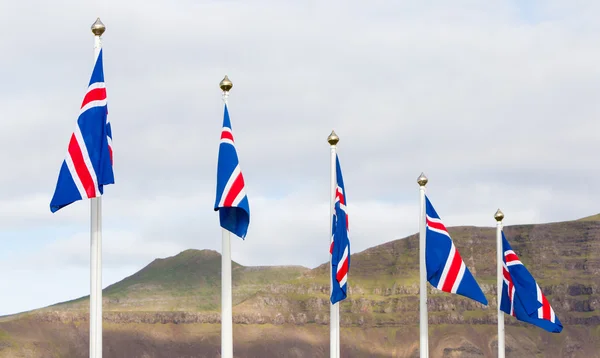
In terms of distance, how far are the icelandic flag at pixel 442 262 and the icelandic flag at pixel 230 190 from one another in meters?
6.82

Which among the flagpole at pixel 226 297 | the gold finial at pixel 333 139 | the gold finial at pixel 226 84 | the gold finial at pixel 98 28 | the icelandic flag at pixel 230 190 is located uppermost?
the gold finial at pixel 98 28

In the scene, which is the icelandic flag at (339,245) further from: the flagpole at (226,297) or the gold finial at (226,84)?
the gold finial at (226,84)

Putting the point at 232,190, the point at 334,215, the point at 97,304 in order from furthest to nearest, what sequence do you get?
the point at 334,215 < the point at 232,190 < the point at 97,304

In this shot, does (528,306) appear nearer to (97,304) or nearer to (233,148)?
(233,148)

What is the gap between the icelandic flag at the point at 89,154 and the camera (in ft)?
71.9

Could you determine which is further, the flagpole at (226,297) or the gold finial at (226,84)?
the gold finial at (226,84)

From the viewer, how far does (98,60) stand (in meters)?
22.4

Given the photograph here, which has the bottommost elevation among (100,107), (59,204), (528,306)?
(528,306)

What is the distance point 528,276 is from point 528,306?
0.88 metres

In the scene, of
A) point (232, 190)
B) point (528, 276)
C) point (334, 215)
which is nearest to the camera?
point (232, 190)

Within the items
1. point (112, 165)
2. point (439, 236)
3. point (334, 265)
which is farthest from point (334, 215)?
point (112, 165)

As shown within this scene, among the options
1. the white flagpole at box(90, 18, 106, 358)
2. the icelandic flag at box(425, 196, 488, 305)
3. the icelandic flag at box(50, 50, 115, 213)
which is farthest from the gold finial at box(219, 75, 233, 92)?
the icelandic flag at box(425, 196, 488, 305)

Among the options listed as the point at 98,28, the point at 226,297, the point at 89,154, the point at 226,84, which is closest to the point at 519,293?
the point at 226,297

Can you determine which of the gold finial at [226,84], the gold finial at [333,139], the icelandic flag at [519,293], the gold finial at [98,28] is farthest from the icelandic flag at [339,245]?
the gold finial at [98,28]
